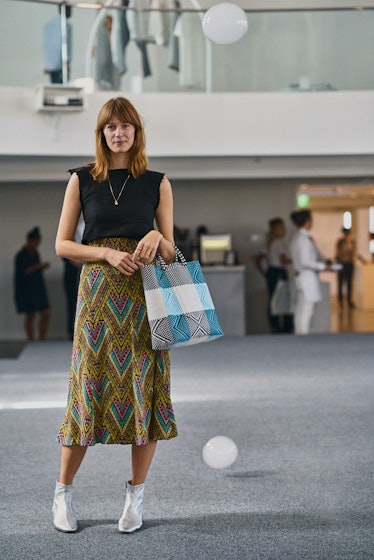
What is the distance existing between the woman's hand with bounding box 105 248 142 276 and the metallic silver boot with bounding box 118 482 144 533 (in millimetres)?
915

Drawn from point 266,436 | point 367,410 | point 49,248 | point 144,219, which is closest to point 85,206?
point 144,219

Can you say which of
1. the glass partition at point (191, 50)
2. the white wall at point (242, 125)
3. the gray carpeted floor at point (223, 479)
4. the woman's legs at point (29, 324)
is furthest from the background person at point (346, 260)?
the gray carpeted floor at point (223, 479)

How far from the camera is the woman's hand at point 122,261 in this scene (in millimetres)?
3605

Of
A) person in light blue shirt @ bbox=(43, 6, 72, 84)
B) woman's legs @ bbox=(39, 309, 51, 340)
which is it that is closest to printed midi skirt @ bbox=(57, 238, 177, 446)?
person in light blue shirt @ bbox=(43, 6, 72, 84)

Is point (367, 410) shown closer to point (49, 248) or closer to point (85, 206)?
point (85, 206)

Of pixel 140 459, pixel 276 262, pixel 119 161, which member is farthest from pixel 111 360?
pixel 276 262

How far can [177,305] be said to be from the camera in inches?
145

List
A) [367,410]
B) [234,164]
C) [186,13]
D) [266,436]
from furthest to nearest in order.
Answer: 1. [234,164]
2. [186,13]
3. [367,410]
4. [266,436]

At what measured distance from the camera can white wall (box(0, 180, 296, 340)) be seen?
52.4 ft

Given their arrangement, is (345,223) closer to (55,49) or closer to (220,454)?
(55,49)

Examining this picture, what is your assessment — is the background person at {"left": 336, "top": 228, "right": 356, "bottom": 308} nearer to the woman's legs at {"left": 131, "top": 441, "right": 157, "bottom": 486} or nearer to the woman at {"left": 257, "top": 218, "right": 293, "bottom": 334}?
the woman at {"left": 257, "top": 218, "right": 293, "bottom": 334}

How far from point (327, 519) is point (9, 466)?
1.98 meters

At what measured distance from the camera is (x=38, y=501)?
14.5 feet

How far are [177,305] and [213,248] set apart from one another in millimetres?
11301
